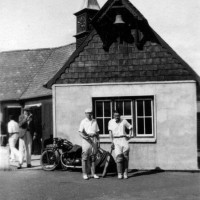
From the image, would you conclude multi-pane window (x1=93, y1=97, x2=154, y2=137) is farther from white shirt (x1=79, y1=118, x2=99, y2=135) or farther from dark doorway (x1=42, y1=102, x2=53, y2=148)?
dark doorway (x1=42, y1=102, x2=53, y2=148)

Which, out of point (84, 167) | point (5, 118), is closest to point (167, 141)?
point (84, 167)

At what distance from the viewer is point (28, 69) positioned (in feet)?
75.8

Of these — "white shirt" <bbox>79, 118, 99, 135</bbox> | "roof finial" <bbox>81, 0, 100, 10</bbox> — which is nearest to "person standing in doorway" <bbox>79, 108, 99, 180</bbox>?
"white shirt" <bbox>79, 118, 99, 135</bbox>

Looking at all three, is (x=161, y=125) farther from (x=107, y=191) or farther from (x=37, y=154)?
(x=37, y=154)

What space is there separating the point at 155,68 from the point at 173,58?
25.3 inches

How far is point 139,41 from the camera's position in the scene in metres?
13.4

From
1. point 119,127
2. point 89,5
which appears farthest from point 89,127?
point 89,5

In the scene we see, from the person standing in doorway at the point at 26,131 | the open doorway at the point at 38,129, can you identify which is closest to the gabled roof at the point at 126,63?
the person standing in doorway at the point at 26,131

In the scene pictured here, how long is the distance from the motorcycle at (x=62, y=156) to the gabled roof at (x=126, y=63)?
2127 mm

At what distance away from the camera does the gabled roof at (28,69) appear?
2092 centimetres

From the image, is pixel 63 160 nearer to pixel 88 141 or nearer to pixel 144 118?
pixel 88 141

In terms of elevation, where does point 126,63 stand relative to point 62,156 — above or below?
above

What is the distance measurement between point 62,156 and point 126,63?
11.7 ft

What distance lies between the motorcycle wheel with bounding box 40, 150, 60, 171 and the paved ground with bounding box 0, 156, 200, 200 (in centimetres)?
27
